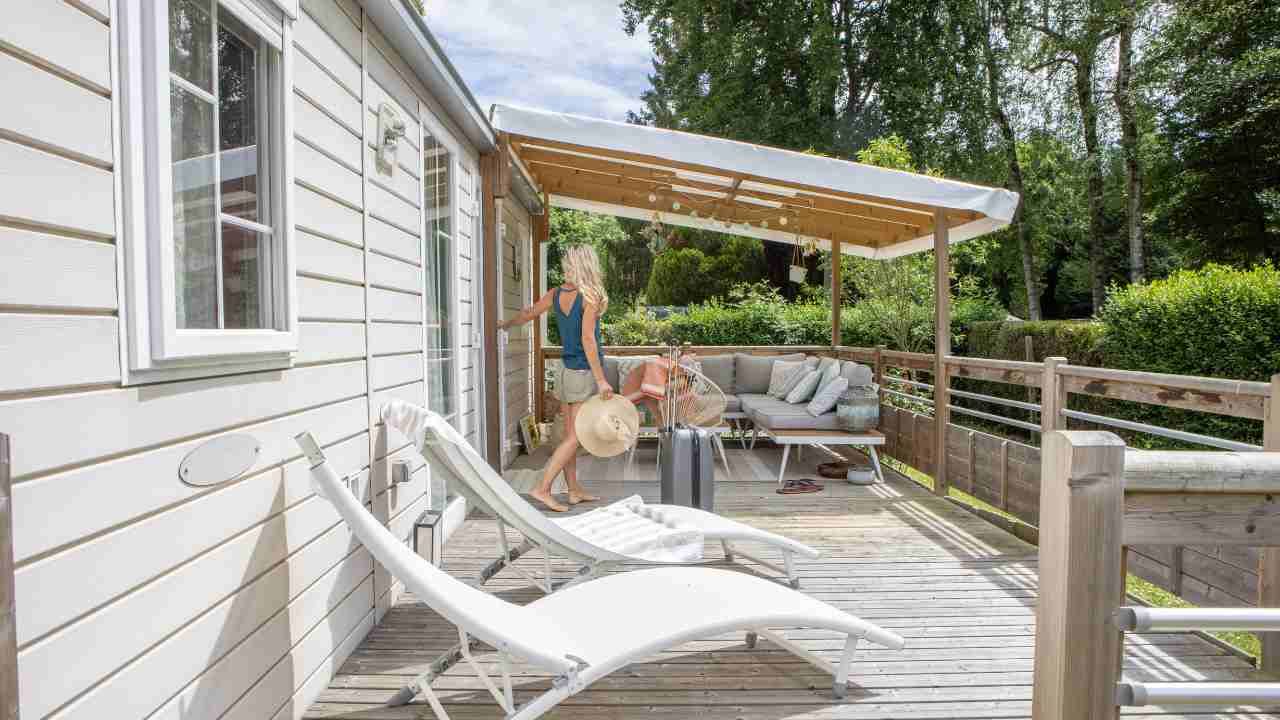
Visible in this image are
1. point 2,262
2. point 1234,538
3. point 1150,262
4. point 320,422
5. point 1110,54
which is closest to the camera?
point 2,262

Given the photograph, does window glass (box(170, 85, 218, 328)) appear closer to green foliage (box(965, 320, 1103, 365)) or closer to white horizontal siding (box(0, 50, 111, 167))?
white horizontal siding (box(0, 50, 111, 167))

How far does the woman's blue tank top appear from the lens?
5.04 metres

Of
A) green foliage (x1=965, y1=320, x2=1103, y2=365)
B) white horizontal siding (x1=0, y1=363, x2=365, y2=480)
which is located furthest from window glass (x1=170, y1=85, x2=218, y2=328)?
green foliage (x1=965, y1=320, x2=1103, y2=365)

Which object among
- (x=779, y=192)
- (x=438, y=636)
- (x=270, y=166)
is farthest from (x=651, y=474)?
(x=270, y=166)

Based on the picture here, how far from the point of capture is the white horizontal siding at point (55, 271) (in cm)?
128

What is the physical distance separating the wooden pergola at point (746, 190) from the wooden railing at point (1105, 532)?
13.0ft

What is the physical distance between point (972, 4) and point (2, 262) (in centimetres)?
2021

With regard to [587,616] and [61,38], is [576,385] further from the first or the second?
[61,38]

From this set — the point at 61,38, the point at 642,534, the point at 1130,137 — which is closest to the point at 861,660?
the point at 642,534

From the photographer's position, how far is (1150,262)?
22156 millimetres

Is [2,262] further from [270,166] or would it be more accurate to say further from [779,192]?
[779,192]

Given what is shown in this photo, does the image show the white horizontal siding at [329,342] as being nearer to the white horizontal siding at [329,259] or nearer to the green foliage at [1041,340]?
the white horizontal siding at [329,259]

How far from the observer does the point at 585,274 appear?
500 cm

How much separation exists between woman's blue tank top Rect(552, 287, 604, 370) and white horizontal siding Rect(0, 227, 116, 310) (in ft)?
11.6
